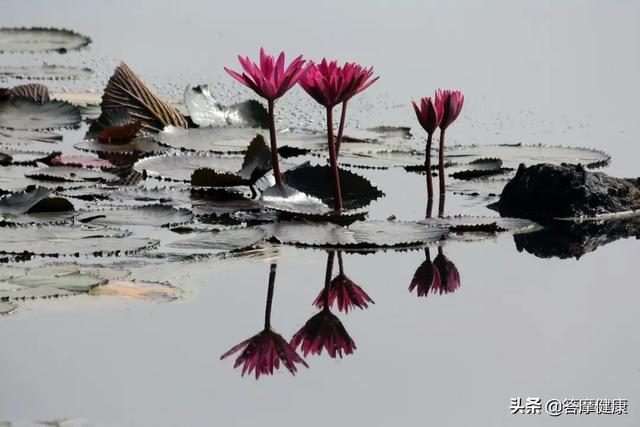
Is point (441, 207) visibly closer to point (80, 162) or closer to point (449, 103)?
point (449, 103)

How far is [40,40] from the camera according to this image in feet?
17.9

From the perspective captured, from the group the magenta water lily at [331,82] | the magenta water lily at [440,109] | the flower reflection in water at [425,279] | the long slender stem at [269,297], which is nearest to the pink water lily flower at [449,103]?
the magenta water lily at [440,109]

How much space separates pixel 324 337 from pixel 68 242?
2.15 feet

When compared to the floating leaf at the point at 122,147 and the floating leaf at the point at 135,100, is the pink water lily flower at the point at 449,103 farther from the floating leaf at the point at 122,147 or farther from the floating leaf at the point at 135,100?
the floating leaf at the point at 135,100

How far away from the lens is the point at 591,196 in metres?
2.68


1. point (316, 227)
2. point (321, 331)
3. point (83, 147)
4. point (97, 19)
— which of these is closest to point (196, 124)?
point (83, 147)

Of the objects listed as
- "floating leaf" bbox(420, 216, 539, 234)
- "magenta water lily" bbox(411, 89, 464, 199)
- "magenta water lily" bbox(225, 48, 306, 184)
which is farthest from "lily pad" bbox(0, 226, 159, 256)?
"magenta water lily" bbox(411, 89, 464, 199)

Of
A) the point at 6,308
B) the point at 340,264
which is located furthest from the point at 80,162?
the point at 6,308

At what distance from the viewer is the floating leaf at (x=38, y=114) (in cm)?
358

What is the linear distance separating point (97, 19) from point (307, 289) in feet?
14.2

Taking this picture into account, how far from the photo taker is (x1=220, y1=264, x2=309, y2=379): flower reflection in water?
1.69 m

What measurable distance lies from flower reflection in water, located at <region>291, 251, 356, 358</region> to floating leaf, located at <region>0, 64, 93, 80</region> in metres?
3.02

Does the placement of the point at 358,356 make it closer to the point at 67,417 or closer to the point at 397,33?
the point at 67,417

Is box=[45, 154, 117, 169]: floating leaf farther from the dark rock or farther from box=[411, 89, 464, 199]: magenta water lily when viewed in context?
the dark rock
